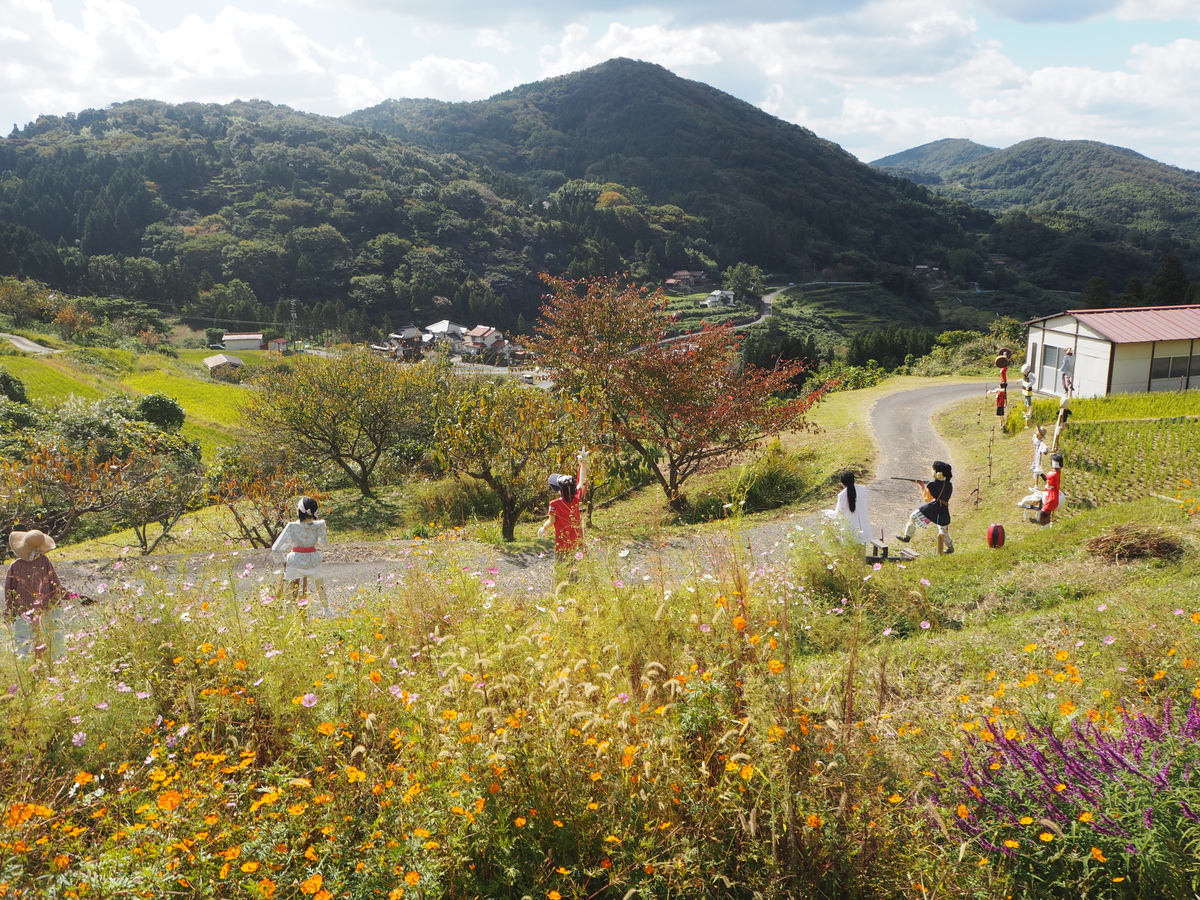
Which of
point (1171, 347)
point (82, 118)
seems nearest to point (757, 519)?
point (1171, 347)

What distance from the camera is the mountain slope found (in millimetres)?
119562

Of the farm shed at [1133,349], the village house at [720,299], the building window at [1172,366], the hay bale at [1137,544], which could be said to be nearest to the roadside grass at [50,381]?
the hay bale at [1137,544]

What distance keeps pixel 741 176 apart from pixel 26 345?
134m

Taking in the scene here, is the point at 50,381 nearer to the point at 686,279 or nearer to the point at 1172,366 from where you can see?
the point at 1172,366

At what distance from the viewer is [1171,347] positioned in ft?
54.0

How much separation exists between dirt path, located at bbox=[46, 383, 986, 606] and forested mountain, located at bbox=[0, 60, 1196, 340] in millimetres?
70867

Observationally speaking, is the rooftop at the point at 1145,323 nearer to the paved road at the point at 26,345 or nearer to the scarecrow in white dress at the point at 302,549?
the scarecrow in white dress at the point at 302,549

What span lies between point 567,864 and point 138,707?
226 cm

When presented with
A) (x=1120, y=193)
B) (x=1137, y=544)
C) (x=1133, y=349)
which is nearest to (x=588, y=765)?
(x=1137, y=544)

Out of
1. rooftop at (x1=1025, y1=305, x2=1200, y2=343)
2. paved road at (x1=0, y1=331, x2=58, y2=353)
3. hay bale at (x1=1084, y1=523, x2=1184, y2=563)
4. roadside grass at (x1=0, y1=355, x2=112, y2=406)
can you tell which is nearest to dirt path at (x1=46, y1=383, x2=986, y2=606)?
hay bale at (x1=1084, y1=523, x2=1184, y2=563)

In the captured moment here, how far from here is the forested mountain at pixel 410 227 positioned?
85.1 m

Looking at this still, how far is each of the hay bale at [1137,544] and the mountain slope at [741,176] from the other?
112482mm

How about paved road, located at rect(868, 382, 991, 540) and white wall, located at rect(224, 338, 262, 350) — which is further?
white wall, located at rect(224, 338, 262, 350)

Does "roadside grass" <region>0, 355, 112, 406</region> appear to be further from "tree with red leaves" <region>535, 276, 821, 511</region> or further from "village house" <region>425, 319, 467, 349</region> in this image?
"village house" <region>425, 319, 467, 349</region>
